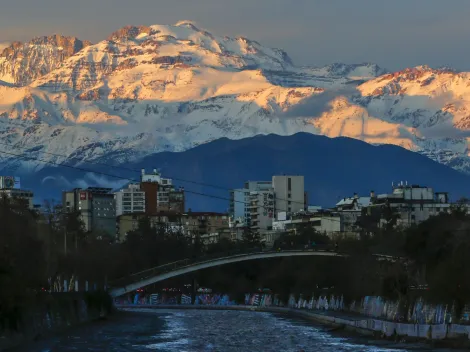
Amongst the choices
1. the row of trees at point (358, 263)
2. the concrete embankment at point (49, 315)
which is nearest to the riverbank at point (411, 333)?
the row of trees at point (358, 263)

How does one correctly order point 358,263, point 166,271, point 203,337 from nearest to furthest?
point 203,337, point 358,263, point 166,271

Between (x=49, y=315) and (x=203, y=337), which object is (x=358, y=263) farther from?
(x=49, y=315)

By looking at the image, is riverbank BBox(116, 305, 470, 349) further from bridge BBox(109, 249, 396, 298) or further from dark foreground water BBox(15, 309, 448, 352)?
bridge BBox(109, 249, 396, 298)

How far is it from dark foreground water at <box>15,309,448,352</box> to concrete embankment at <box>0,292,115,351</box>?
1374 mm

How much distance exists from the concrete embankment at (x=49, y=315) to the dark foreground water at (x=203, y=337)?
1.37 m

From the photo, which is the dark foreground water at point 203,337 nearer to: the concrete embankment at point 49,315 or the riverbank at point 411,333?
the concrete embankment at point 49,315

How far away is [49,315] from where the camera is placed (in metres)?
130

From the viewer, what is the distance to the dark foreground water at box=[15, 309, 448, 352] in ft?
358

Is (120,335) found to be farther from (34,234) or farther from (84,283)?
(84,283)

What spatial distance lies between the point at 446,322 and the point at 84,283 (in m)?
77.6

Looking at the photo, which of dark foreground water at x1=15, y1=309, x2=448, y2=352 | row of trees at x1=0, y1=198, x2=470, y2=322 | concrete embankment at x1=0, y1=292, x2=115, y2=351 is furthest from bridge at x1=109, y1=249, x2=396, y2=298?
dark foreground water at x1=15, y1=309, x2=448, y2=352

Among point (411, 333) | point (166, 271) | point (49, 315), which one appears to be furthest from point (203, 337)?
point (166, 271)

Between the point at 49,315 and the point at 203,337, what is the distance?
12.8 metres

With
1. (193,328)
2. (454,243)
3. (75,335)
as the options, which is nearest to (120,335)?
(75,335)
